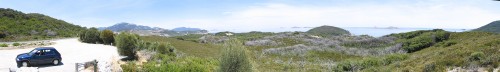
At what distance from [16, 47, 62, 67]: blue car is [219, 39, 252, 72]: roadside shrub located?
12877 millimetres

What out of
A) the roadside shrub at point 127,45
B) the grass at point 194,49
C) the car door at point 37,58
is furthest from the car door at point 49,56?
the grass at point 194,49

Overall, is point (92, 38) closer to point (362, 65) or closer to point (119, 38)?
point (119, 38)

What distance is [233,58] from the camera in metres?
13.5

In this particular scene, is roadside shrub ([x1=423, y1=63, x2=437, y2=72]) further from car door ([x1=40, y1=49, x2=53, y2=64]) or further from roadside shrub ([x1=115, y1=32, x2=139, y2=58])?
car door ([x1=40, y1=49, x2=53, y2=64])

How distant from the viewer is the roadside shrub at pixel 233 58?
1351 centimetres

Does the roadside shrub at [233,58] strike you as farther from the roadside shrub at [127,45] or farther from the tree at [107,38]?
the tree at [107,38]

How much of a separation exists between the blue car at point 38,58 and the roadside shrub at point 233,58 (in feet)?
42.2

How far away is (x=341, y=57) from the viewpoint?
156 feet

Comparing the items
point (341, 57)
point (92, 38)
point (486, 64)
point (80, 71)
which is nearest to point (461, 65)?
point (486, 64)

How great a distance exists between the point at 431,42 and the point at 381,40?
19.6m

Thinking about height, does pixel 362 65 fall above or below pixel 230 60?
below

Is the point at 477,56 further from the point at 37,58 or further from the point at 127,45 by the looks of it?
the point at 37,58

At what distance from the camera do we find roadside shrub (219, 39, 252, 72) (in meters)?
13.5

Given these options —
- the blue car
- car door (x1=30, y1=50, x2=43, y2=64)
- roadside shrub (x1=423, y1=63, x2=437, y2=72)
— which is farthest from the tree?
roadside shrub (x1=423, y1=63, x2=437, y2=72)
